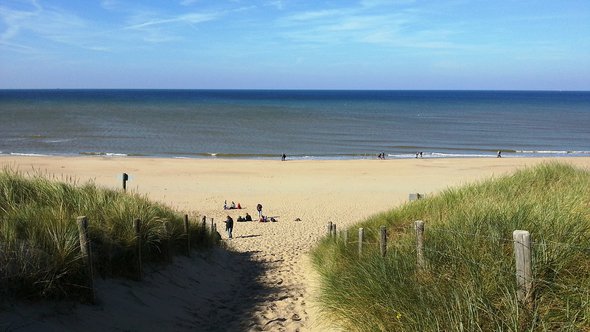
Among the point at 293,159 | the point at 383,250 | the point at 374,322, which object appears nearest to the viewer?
the point at 374,322

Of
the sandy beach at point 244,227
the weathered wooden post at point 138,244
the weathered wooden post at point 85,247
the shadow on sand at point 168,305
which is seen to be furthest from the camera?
the weathered wooden post at point 138,244

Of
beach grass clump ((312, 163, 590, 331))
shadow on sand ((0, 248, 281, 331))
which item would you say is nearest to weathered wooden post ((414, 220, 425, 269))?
beach grass clump ((312, 163, 590, 331))

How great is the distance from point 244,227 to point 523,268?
56.6 feet

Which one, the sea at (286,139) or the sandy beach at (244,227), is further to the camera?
the sea at (286,139)

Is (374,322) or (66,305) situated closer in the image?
(374,322)

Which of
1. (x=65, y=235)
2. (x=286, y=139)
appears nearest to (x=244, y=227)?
(x=65, y=235)

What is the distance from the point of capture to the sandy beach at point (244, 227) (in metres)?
7.05

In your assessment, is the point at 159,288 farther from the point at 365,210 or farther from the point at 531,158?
the point at 531,158

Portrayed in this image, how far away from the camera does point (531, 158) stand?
43.6 metres

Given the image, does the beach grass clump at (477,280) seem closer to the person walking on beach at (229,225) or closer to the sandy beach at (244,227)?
the sandy beach at (244,227)

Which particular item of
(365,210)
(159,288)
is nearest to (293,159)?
(365,210)

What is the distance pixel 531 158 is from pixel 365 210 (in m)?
25.8

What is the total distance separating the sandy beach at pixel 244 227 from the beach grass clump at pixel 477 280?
127 cm

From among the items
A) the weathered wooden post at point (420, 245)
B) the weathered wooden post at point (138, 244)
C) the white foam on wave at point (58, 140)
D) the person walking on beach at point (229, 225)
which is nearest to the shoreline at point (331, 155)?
the white foam on wave at point (58, 140)
